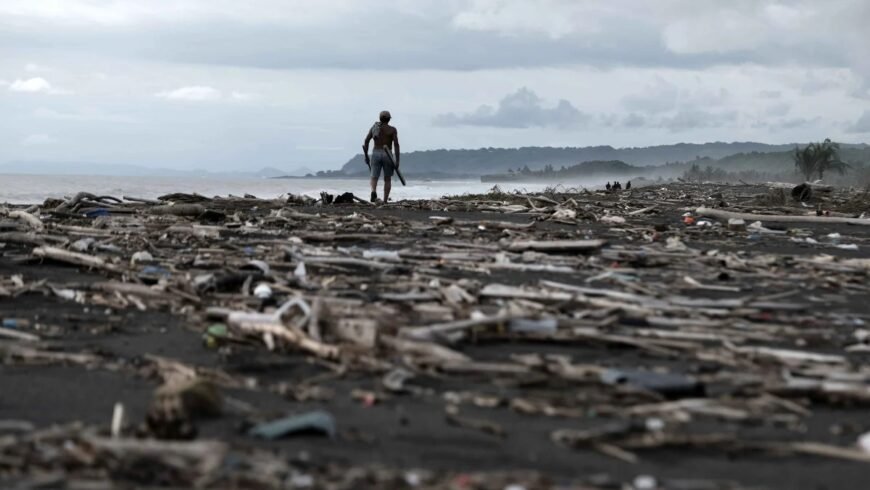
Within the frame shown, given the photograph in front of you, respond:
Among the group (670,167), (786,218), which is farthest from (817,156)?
(670,167)

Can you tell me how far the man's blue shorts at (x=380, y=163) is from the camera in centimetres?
1878

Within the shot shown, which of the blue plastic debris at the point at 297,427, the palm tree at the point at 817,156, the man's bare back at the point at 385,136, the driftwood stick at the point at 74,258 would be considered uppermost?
the palm tree at the point at 817,156

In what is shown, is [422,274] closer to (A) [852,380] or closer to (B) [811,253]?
(A) [852,380]

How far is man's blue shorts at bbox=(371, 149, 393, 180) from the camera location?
61.6 feet

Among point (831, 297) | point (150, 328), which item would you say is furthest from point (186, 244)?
point (831, 297)

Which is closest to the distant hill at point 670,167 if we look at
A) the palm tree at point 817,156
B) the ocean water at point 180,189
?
the ocean water at point 180,189

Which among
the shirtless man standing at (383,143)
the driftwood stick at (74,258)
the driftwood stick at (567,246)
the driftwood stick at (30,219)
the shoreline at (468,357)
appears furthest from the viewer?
the shirtless man standing at (383,143)

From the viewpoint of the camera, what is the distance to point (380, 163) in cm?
1889

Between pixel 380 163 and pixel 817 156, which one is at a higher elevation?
pixel 817 156

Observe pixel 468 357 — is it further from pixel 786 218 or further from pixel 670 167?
pixel 670 167

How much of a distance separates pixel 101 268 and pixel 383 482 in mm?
5113

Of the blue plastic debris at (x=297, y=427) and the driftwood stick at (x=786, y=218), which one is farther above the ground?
the driftwood stick at (x=786, y=218)

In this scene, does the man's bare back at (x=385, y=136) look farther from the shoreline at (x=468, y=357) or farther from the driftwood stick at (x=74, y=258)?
the driftwood stick at (x=74, y=258)

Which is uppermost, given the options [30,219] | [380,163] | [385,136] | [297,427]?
[385,136]
